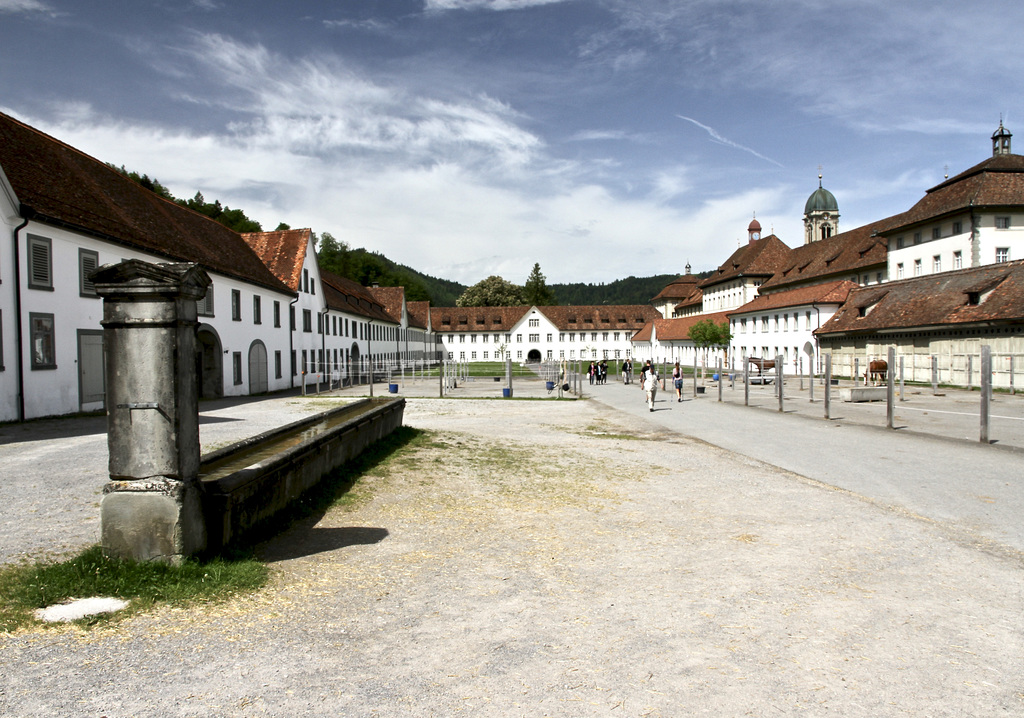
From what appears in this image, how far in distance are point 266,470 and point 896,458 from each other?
456 inches

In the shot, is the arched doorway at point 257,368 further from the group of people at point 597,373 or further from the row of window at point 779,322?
the row of window at point 779,322

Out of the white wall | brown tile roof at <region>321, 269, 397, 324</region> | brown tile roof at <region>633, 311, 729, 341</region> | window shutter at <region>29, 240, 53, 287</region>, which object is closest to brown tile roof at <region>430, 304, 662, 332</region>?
brown tile roof at <region>633, 311, 729, 341</region>

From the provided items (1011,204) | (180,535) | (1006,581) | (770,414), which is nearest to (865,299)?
(1011,204)

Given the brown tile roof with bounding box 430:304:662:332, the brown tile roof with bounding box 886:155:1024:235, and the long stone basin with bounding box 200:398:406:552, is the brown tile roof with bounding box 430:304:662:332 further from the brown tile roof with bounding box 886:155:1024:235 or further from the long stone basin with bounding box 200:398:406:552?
the long stone basin with bounding box 200:398:406:552

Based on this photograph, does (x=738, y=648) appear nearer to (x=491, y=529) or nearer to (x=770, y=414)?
(x=491, y=529)

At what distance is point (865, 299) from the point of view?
45.6 meters

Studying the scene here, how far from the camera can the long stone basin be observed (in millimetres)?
5613

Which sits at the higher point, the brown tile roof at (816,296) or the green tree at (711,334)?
the brown tile roof at (816,296)

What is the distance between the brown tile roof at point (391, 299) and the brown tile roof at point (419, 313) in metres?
→ 11.8

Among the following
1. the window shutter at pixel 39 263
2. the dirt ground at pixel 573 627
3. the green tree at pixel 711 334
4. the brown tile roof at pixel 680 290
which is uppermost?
the brown tile roof at pixel 680 290

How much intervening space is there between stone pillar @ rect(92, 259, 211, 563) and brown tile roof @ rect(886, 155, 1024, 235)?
54896mm

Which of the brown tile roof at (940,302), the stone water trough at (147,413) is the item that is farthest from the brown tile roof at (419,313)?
the stone water trough at (147,413)

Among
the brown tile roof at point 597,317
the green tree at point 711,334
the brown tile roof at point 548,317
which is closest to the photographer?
the green tree at point 711,334

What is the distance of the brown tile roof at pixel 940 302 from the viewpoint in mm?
32094
